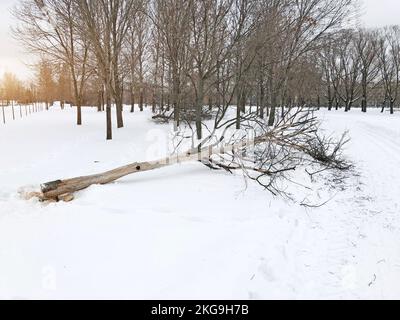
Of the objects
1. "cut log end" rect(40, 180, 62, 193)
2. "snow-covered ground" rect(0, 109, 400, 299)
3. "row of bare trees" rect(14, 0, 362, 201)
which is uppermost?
"row of bare trees" rect(14, 0, 362, 201)

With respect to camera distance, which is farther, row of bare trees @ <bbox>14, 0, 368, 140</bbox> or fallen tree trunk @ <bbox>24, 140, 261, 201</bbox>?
row of bare trees @ <bbox>14, 0, 368, 140</bbox>

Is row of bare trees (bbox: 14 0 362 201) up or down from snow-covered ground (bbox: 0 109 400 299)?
up

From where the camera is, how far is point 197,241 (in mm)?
5086

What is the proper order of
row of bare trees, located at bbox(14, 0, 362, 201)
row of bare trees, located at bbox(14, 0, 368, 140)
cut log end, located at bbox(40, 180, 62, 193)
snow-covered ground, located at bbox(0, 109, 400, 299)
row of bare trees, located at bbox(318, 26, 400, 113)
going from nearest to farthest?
snow-covered ground, located at bbox(0, 109, 400, 299) < cut log end, located at bbox(40, 180, 62, 193) < row of bare trees, located at bbox(14, 0, 362, 201) < row of bare trees, located at bbox(14, 0, 368, 140) < row of bare trees, located at bbox(318, 26, 400, 113)

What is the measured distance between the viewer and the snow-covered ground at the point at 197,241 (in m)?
3.98

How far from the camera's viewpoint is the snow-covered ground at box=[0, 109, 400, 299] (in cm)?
398

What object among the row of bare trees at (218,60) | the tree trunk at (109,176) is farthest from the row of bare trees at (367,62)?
the tree trunk at (109,176)

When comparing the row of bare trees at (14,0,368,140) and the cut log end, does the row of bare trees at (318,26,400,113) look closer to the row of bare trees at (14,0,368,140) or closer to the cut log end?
the row of bare trees at (14,0,368,140)

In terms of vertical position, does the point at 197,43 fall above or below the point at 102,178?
above

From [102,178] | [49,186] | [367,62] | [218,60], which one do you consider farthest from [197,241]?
[367,62]

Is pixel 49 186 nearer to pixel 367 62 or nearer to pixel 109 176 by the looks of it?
pixel 109 176

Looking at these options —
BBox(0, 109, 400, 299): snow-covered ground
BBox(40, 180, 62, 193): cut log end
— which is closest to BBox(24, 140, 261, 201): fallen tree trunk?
BBox(40, 180, 62, 193): cut log end

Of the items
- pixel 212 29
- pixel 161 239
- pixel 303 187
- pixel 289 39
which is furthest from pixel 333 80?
pixel 161 239

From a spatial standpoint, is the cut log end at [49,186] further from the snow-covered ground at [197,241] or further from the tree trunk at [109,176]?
the snow-covered ground at [197,241]
